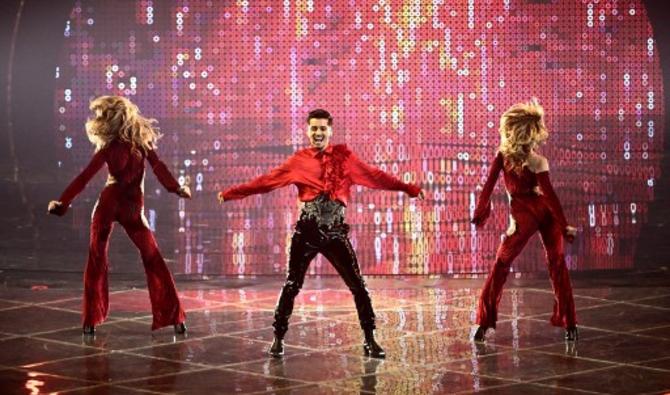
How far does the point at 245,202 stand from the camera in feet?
55.0

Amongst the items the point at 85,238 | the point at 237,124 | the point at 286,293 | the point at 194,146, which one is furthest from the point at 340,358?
the point at 237,124

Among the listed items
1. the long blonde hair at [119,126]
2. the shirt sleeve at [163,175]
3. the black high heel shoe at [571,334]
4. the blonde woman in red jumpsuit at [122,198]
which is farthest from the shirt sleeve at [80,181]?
the black high heel shoe at [571,334]

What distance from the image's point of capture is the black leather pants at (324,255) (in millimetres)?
9445

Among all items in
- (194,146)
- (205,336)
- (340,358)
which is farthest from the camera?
(194,146)

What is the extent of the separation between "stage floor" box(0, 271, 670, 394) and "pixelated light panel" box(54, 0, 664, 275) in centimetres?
716

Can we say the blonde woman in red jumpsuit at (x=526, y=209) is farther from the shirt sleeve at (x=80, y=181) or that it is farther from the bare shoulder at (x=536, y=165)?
the shirt sleeve at (x=80, y=181)

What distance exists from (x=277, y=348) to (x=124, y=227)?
1.37m

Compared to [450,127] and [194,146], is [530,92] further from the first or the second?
[194,146]

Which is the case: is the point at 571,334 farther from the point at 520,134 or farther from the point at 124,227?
the point at 124,227

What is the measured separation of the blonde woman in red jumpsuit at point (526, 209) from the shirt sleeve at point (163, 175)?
73.4 inches

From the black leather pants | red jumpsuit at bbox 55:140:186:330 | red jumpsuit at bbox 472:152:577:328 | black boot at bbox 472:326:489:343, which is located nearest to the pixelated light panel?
red jumpsuit at bbox 55:140:186:330

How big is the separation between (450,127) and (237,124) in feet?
11.4

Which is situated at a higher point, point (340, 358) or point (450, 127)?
point (450, 127)

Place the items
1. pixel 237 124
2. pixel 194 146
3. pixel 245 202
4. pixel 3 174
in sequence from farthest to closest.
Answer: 1. pixel 237 124
2. pixel 194 146
3. pixel 3 174
4. pixel 245 202
